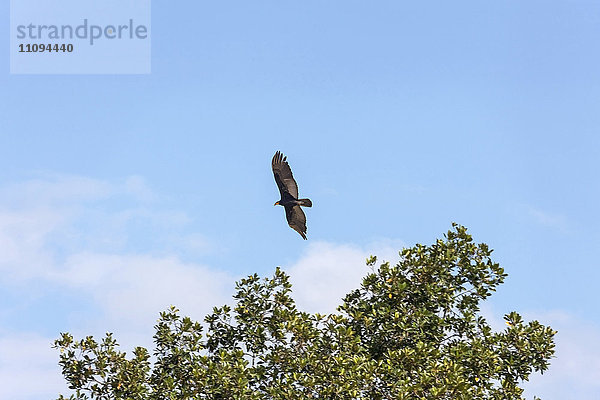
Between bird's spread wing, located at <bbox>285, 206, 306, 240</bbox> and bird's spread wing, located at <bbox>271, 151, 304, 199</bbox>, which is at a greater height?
bird's spread wing, located at <bbox>271, 151, 304, 199</bbox>

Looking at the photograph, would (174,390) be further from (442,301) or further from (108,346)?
(442,301)

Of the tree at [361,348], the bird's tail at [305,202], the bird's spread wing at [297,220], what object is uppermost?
the bird's tail at [305,202]

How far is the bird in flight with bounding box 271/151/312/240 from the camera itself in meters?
27.0

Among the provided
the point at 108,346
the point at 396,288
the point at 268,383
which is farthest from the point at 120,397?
the point at 396,288

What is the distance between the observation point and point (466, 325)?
2302cm

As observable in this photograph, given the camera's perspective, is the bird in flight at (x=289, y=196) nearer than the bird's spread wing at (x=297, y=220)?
Yes

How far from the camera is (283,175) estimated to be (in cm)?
2714

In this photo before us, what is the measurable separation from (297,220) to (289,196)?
0.89 meters

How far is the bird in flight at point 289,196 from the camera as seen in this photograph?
2705cm

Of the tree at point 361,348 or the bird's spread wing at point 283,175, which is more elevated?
the bird's spread wing at point 283,175

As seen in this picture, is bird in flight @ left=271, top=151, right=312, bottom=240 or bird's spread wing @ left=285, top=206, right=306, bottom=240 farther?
bird's spread wing @ left=285, top=206, right=306, bottom=240

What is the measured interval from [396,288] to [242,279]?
13.6 ft

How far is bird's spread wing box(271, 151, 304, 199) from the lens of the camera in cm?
2702

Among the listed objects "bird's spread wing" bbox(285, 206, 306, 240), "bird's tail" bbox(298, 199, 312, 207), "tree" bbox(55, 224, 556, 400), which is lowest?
"tree" bbox(55, 224, 556, 400)
